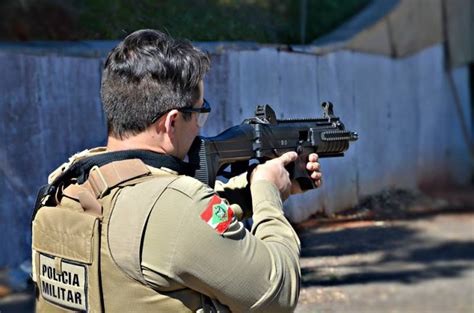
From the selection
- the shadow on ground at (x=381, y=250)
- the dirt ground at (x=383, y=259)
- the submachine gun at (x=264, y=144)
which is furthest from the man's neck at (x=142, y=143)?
the shadow on ground at (x=381, y=250)

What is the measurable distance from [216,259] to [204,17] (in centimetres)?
410

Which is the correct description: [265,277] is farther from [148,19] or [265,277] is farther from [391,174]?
[391,174]

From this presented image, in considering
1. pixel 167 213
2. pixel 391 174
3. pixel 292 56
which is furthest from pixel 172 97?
pixel 391 174

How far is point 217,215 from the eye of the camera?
1.68 meters

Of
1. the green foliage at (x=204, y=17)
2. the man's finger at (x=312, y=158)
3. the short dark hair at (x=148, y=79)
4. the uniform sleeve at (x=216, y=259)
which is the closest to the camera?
the uniform sleeve at (x=216, y=259)

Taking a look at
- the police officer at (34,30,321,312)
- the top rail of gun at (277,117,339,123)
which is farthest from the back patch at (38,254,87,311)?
the top rail of gun at (277,117,339,123)

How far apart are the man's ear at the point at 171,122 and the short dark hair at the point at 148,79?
1cm

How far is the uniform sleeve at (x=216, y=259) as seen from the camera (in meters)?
1.63

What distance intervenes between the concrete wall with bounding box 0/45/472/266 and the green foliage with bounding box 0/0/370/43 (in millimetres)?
346

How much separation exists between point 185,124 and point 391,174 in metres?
6.97

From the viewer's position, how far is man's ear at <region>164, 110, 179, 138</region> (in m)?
1.76

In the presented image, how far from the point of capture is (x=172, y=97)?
1.75 m

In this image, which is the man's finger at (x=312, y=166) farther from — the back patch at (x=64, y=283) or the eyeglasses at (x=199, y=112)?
the back patch at (x=64, y=283)

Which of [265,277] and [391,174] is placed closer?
[265,277]
